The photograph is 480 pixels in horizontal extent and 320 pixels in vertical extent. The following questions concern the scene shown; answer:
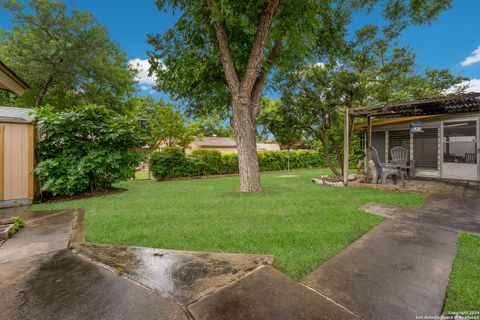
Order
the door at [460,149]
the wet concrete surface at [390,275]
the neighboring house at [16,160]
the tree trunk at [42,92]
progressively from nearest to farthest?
the wet concrete surface at [390,275] → the neighboring house at [16,160] → the door at [460,149] → the tree trunk at [42,92]

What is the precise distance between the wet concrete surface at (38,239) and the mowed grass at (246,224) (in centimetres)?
33

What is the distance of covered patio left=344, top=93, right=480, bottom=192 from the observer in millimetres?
7029

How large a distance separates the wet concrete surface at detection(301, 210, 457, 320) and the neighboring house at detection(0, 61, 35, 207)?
7.01m

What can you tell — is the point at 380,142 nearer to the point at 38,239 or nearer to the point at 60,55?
the point at 38,239

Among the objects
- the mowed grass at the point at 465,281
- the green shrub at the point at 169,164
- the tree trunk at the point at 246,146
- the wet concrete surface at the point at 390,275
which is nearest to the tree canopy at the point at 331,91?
the tree trunk at the point at 246,146

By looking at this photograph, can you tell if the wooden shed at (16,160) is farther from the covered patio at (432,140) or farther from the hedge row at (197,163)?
the covered patio at (432,140)

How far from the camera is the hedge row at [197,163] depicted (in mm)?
11406

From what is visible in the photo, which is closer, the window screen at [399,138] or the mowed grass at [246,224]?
the mowed grass at [246,224]

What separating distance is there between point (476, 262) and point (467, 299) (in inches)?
35.6

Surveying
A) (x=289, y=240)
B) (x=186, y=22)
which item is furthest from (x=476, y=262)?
(x=186, y=22)

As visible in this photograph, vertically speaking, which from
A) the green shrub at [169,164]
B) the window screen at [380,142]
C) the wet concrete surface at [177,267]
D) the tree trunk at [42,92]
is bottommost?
the wet concrete surface at [177,267]

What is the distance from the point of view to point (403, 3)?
8352 mm

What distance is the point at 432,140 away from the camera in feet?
30.4

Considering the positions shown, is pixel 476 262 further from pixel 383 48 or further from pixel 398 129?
pixel 383 48
